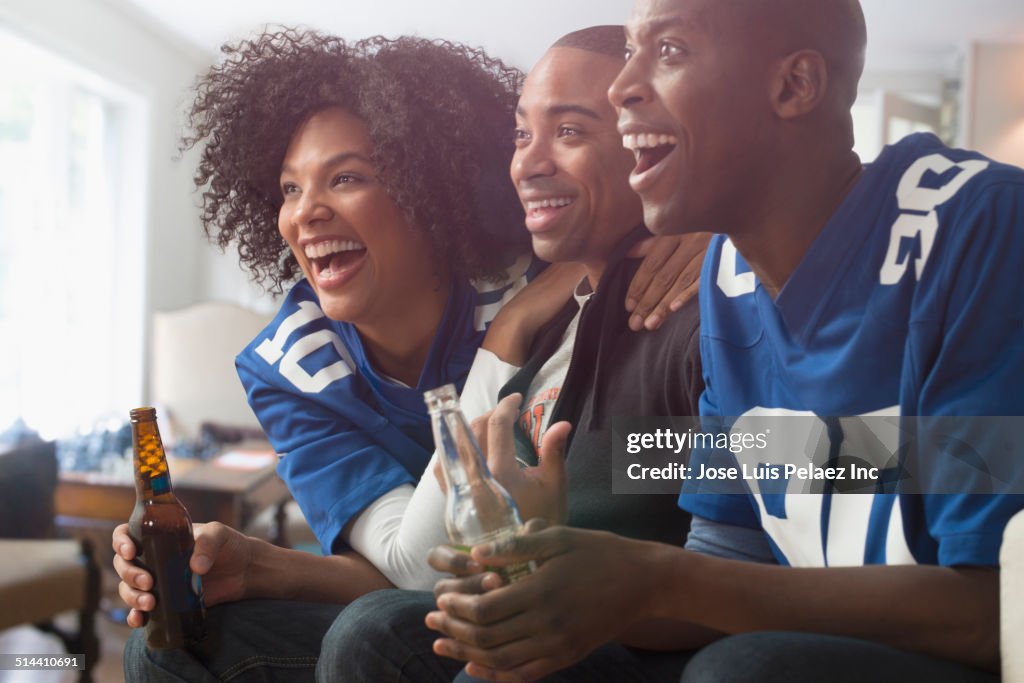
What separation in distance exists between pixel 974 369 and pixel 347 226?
2.20 feet

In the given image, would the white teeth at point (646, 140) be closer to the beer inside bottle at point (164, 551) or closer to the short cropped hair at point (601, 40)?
the short cropped hair at point (601, 40)

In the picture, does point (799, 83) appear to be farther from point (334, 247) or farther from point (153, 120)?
point (153, 120)

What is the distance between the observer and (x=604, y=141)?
89 cm

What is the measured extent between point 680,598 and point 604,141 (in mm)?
464

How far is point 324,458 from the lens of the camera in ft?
3.48

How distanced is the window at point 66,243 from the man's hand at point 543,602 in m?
1.23

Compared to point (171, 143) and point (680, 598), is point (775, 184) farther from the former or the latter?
point (171, 143)

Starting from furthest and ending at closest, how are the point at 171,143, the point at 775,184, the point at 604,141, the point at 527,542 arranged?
the point at 171,143 → the point at 604,141 → the point at 775,184 → the point at 527,542

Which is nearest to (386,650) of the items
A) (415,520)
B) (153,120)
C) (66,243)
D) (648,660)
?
(415,520)

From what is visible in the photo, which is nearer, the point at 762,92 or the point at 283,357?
the point at 762,92

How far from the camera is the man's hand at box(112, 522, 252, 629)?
93 centimetres

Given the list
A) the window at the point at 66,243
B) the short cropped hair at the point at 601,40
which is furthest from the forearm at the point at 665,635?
the window at the point at 66,243

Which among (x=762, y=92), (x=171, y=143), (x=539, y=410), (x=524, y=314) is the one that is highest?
(x=171, y=143)

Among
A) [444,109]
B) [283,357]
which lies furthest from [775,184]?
[283,357]
